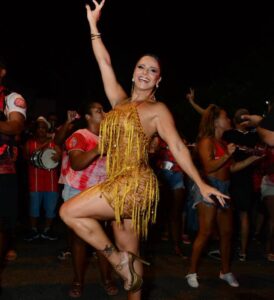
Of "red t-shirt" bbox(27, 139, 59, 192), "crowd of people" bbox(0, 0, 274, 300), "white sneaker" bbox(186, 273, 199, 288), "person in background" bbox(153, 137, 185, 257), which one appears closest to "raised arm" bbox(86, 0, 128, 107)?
"crowd of people" bbox(0, 0, 274, 300)

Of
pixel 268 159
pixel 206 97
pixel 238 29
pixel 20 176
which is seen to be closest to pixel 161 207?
pixel 268 159

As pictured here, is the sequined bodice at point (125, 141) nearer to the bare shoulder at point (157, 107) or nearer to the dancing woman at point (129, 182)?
the dancing woman at point (129, 182)

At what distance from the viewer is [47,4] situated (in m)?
19.5

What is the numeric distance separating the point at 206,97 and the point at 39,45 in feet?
26.0

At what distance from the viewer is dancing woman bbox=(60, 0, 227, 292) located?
3.76 m

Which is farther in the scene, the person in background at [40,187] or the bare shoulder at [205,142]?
the person in background at [40,187]

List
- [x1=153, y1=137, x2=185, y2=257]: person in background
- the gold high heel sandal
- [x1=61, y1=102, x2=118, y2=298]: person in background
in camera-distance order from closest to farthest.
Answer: the gold high heel sandal → [x1=61, y1=102, x2=118, y2=298]: person in background → [x1=153, y1=137, x2=185, y2=257]: person in background

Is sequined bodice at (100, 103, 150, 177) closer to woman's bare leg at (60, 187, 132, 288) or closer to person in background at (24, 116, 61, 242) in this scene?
woman's bare leg at (60, 187, 132, 288)

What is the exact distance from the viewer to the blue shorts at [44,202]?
8945 millimetres

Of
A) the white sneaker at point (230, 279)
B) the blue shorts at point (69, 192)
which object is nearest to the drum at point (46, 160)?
the blue shorts at point (69, 192)

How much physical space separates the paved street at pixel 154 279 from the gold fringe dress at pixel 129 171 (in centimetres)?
183

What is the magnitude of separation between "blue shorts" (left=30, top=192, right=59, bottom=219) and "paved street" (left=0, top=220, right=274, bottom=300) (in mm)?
1008

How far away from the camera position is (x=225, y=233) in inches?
239

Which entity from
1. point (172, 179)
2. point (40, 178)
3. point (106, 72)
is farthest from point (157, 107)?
point (40, 178)
